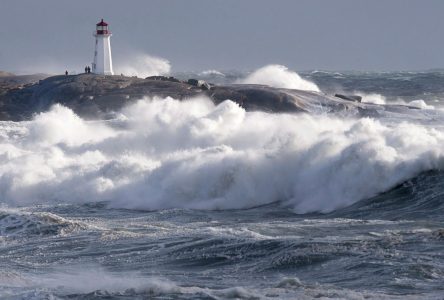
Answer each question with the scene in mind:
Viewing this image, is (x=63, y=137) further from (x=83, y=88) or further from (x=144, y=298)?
(x=144, y=298)

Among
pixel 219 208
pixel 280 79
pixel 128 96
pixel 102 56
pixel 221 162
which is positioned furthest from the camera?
pixel 280 79

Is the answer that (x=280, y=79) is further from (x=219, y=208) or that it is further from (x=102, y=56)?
(x=219, y=208)

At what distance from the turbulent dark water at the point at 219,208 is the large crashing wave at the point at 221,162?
5 centimetres

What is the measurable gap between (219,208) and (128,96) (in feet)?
62.0

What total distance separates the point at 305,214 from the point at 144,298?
7.87 m

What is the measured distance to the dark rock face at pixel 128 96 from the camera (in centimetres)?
3753

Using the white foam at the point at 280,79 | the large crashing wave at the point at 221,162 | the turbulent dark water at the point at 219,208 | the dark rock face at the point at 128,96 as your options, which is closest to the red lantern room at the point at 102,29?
the dark rock face at the point at 128,96

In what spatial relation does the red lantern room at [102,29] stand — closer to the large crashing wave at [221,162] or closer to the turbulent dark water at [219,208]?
the turbulent dark water at [219,208]

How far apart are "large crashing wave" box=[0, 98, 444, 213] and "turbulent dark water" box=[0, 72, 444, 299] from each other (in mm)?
53

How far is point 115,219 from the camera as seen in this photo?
20797mm

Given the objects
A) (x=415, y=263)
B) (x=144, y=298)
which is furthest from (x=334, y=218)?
(x=144, y=298)

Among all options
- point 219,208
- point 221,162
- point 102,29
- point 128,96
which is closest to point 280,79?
point 102,29

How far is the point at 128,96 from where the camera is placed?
4016cm

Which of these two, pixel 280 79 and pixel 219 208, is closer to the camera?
pixel 219 208
